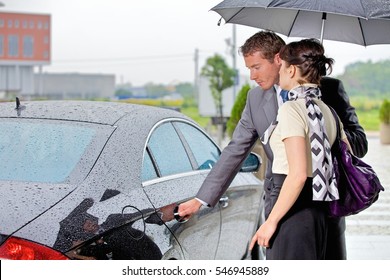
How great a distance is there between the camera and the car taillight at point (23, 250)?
2373mm

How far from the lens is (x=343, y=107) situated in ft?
9.27

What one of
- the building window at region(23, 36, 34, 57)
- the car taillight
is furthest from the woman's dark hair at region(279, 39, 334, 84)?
the building window at region(23, 36, 34, 57)

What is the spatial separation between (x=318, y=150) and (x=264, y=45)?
19.2 inches

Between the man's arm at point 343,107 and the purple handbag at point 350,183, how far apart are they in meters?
0.23

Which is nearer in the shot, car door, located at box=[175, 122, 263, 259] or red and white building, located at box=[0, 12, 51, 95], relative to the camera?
car door, located at box=[175, 122, 263, 259]

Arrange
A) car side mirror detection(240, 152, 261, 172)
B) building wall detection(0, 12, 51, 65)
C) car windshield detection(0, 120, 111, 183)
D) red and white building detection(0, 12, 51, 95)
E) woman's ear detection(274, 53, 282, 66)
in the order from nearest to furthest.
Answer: woman's ear detection(274, 53, 282, 66) → car windshield detection(0, 120, 111, 183) → car side mirror detection(240, 152, 261, 172) → building wall detection(0, 12, 51, 65) → red and white building detection(0, 12, 51, 95)

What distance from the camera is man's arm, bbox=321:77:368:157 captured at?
279 cm

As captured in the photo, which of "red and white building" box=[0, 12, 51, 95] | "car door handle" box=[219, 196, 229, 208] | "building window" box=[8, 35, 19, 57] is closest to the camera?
"car door handle" box=[219, 196, 229, 208]

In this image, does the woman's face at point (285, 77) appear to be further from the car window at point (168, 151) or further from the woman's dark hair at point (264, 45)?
the car window at point (168, 151)

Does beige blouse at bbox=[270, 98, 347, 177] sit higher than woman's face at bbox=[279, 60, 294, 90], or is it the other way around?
woman's face at bbox=[279, 60, 294, 90]

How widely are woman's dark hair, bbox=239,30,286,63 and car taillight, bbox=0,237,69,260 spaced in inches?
39.7

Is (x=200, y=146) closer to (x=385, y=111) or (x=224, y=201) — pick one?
(x=224, y=201)

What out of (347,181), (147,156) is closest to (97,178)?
(147,156)

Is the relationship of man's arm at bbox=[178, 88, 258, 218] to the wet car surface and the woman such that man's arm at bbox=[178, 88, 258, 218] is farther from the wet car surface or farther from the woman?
the woman
